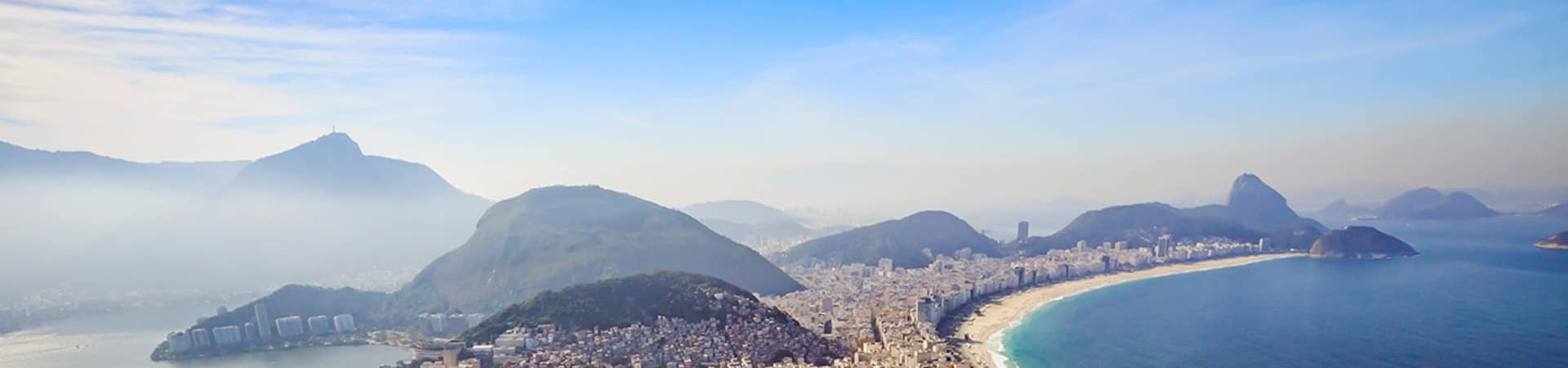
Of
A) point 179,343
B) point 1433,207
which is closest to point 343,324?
point 179,343

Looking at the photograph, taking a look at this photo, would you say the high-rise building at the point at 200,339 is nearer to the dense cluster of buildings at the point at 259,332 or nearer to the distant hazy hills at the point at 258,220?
the dense cluster of buildings at the point at 259,332

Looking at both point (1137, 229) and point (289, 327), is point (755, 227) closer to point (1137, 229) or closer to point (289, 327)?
point (1137, 229)

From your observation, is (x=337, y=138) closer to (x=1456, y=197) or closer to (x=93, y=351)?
(x=93, y=351)

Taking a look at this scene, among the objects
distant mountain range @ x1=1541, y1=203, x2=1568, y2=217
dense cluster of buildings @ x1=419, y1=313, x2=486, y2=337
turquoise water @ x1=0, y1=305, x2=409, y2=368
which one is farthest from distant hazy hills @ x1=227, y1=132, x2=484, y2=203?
distant mountain range @ x1=1541, y1=203, x2=1568, y2=217

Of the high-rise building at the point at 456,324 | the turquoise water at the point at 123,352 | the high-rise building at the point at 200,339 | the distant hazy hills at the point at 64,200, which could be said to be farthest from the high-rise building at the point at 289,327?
the distant hazy hills at the point at 64,200

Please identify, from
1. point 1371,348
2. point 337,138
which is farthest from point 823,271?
point 337,138
